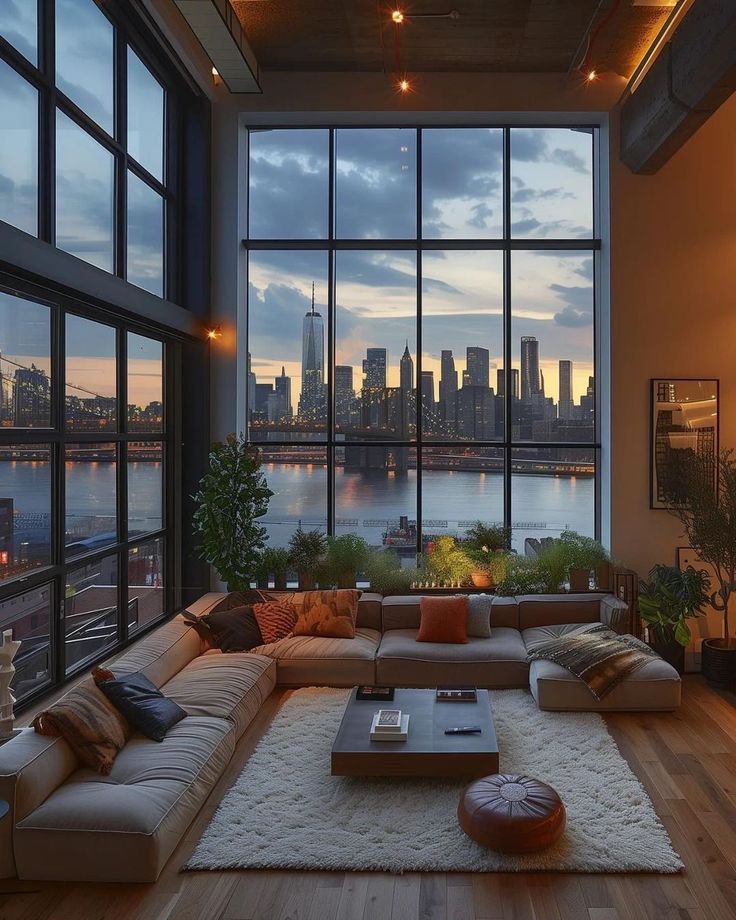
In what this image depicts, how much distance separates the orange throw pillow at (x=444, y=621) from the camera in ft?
20.5

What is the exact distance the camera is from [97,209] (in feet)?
17.8

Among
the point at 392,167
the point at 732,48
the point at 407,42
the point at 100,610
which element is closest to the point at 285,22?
the point at 407,42

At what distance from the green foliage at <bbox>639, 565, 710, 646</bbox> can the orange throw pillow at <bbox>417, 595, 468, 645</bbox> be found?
5.48ft

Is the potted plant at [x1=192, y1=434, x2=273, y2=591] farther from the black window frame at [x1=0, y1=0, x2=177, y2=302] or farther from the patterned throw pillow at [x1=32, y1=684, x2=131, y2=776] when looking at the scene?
the patterned throw pillow at [x1=32, y1=684, x2=131, y2=776]

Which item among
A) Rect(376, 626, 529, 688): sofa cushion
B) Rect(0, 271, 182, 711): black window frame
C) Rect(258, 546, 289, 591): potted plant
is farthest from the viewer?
Rect(258, 546, 289, 591): potted plant

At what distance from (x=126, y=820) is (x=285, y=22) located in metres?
6.44

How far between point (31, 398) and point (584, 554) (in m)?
5.07

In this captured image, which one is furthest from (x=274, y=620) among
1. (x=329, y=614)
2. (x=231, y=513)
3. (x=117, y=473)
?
(x=117, y=473)

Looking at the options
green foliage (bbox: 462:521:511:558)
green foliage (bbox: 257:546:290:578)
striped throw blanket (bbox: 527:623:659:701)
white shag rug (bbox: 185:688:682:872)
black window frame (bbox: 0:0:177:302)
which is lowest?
white shag rug (bbox: 185:688:682:872)

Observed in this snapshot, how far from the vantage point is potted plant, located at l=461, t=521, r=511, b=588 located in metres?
7.16

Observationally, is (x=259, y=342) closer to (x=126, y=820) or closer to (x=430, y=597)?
(x=430, y=597)

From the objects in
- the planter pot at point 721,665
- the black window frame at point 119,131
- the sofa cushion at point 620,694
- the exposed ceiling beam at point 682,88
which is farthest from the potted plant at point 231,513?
the exposed ceiling beam at point 682,88

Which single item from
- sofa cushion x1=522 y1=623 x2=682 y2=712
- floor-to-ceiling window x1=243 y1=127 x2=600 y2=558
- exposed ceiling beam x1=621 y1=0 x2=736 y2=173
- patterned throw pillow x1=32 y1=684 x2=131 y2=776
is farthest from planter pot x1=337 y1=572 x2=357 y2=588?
exposed ceiling beam x1=621 y1=0 x2=736 y2=173

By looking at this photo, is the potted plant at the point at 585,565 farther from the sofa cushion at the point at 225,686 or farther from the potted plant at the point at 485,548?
the sofa cushion at the point at 225,686
